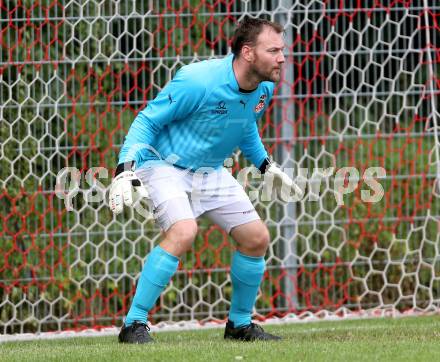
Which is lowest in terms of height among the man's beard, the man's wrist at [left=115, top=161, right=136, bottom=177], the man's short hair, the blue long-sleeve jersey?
the man's wrist at [left=115, top=161, right=136, bottom=177]

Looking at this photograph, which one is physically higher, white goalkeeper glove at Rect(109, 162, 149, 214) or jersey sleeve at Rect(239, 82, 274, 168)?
jersey sleeve at Rect(239, 82, 274, 168)

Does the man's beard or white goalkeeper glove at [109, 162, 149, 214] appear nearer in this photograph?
white goalkeeper glove at [109, 162, 149, 214]

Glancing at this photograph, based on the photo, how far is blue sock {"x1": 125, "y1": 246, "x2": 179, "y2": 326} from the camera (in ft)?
18.2

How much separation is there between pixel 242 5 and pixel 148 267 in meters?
2.70

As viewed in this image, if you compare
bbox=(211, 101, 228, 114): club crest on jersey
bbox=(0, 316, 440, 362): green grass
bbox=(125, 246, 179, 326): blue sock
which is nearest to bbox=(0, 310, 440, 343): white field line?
bbox=(0, 316, 440, 362): green grass

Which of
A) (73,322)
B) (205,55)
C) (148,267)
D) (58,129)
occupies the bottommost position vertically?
(73,322)

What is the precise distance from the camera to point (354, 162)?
7.79m

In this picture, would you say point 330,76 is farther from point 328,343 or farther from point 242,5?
point 328,343

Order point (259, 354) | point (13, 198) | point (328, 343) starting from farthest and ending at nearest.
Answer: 1. point (13, 198)
2. point (328, 343)
3. point (259, 354)

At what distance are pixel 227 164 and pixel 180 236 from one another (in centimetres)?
223

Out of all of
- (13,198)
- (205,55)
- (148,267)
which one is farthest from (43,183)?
(148,267)

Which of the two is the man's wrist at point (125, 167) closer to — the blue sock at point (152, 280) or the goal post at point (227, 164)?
the blue sock at point (152, 280)

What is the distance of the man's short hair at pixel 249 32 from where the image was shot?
5.73 metres

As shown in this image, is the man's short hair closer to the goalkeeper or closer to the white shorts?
the goalkeeper
